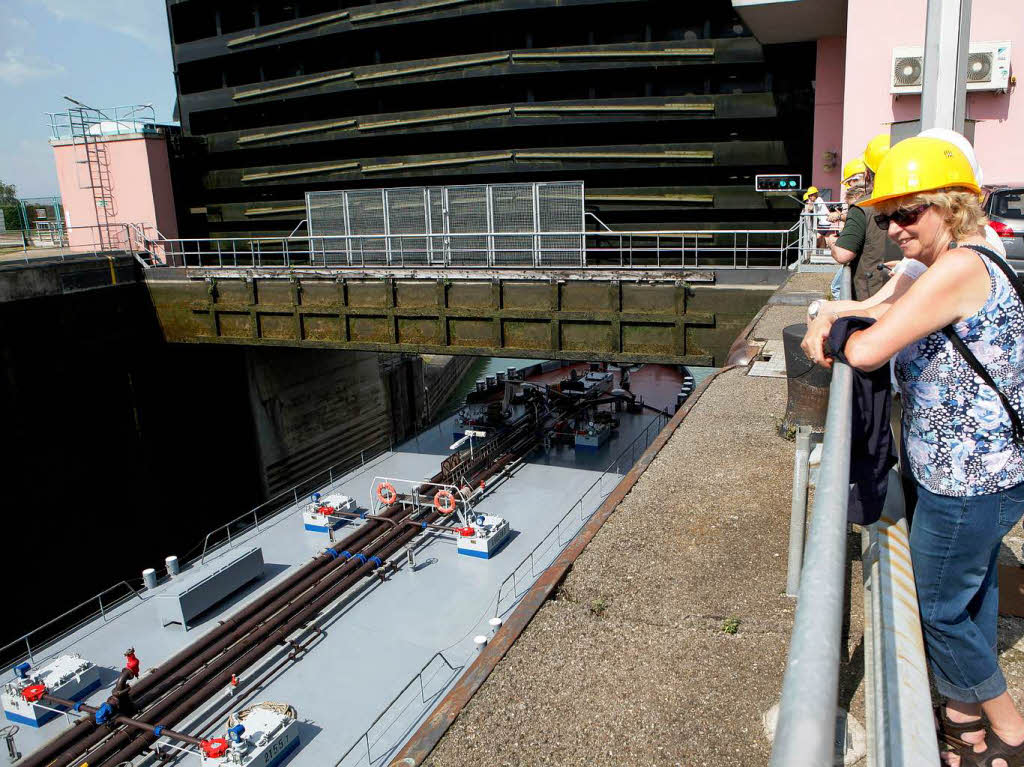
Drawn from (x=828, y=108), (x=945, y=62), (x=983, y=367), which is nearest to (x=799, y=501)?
(x=983, y=367)

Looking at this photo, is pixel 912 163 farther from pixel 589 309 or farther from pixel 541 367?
pixel 541 367

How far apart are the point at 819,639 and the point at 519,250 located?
542 inches

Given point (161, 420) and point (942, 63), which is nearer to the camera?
point (942, 63)

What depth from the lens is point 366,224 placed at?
19719 millimetres

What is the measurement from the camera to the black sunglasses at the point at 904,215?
1.97 meters

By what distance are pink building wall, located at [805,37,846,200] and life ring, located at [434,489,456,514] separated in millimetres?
12143

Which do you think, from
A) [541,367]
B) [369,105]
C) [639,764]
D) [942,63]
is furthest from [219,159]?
[639,764]

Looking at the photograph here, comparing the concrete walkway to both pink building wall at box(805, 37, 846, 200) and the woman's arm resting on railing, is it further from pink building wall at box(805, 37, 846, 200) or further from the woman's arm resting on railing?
pink building wall at box(805, 37, 846, 200)

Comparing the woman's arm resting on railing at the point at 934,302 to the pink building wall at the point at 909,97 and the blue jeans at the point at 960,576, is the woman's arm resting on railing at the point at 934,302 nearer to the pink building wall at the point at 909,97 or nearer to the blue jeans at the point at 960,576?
the blue jeans at the point at 960,576

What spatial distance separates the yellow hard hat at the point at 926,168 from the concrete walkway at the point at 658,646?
1729 mm

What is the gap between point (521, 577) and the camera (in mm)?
13242

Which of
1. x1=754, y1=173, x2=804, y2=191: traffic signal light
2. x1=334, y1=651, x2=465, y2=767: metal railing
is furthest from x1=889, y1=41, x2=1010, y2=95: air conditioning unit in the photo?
x1=334, y1=651, x2=465, y2=767: metal railing

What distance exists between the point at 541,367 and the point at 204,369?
15309 millimetres

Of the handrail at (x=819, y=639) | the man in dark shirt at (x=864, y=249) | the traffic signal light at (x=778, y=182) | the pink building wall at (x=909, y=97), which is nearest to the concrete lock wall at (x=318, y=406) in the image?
the traffic signal light at (x=778, y=182)
